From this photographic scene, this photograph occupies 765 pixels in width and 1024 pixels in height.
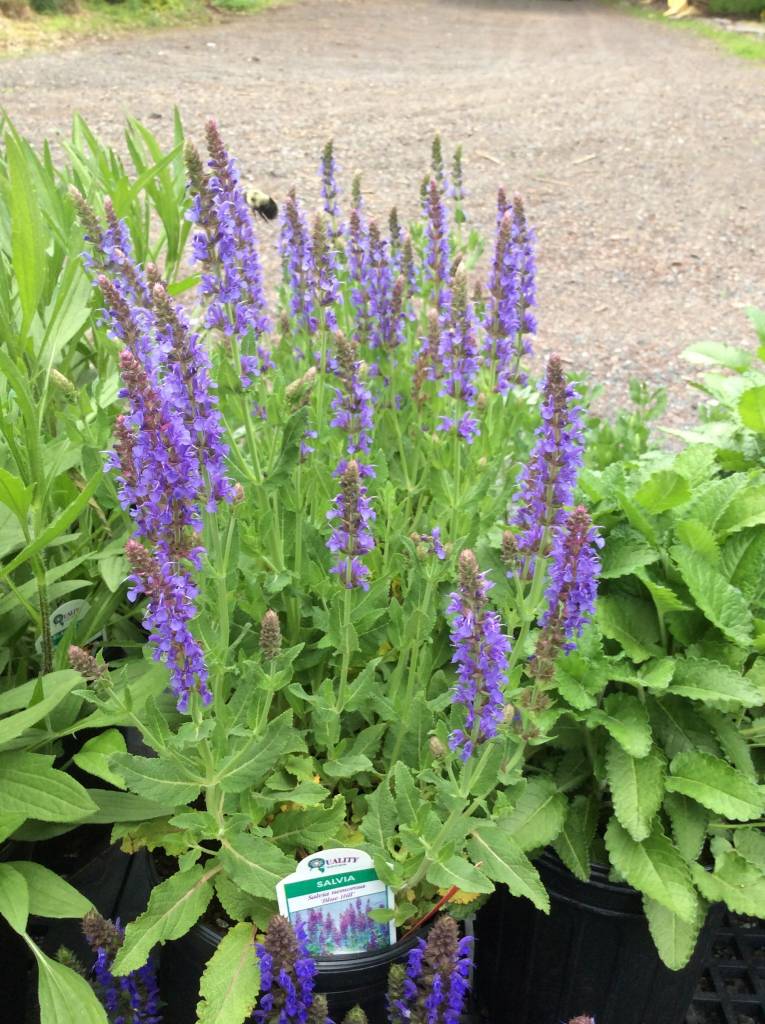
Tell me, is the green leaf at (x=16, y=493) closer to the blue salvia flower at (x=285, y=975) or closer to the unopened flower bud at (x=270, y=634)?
the unopened flower bud at (x=270, y=634)

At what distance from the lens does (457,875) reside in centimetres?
182

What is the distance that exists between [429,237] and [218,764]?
1.79m

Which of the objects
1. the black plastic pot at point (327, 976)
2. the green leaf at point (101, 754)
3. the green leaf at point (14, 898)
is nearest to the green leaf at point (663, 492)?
the black plastic pot at point (327, 976)

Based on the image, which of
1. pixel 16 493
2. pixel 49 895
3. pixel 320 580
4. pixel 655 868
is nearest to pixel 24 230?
pixel 16 493

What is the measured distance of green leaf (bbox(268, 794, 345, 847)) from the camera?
2.01 meters

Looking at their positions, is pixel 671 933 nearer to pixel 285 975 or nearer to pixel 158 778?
pixel 285 975

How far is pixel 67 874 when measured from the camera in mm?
2291

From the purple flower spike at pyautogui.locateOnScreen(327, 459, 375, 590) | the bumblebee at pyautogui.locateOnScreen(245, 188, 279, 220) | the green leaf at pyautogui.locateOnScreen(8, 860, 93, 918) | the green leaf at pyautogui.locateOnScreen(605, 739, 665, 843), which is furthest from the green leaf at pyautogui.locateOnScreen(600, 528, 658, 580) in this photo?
the bumblebee at pyautogui.locateOnScreen(245, 188, 279, 220)

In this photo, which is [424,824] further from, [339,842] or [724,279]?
[724,279]

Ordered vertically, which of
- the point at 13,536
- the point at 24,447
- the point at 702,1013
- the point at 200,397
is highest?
the point at 200,397

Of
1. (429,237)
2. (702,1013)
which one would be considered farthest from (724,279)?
(702,1013)

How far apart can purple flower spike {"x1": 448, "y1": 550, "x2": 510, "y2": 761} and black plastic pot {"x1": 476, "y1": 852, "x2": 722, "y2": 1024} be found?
2.28 feet

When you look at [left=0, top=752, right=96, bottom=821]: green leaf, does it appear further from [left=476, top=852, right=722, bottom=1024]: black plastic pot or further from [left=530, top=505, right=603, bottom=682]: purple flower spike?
[left=476, top=852, right=722, bottom=1024]: black plastic pot

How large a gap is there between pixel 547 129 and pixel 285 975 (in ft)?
32.5
